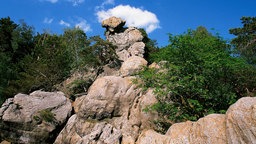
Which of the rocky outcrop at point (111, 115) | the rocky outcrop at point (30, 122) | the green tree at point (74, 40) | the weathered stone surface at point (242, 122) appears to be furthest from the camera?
the green tree at point (74, 40)

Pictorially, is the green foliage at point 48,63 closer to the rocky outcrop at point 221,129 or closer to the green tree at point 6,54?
the green tree at point 6,54

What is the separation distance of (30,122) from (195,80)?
15685 mm

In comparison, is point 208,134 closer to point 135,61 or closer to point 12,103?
point 135,61

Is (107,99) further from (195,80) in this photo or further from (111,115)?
(195,80)

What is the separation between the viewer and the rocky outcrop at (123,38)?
122 ft

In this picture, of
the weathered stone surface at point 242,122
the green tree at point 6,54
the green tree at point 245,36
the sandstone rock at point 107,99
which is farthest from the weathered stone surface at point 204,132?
the green tree at point 6,54

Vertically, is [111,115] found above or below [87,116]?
above

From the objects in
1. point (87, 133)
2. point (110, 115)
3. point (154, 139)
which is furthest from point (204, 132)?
point (110, 115)

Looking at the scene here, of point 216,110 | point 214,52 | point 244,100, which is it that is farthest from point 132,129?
point 244,100

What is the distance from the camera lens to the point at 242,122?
444 inches

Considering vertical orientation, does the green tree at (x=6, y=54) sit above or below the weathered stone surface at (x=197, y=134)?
above

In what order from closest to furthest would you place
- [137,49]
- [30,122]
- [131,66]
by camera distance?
[30,122], [131,66], [137,49]

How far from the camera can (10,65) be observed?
39875 millimetres

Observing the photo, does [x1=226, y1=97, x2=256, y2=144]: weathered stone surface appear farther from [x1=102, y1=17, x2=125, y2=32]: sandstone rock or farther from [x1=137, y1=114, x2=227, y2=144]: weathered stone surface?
[x1=102, y1=17, x2=125, y2=32]: sandstone rock
